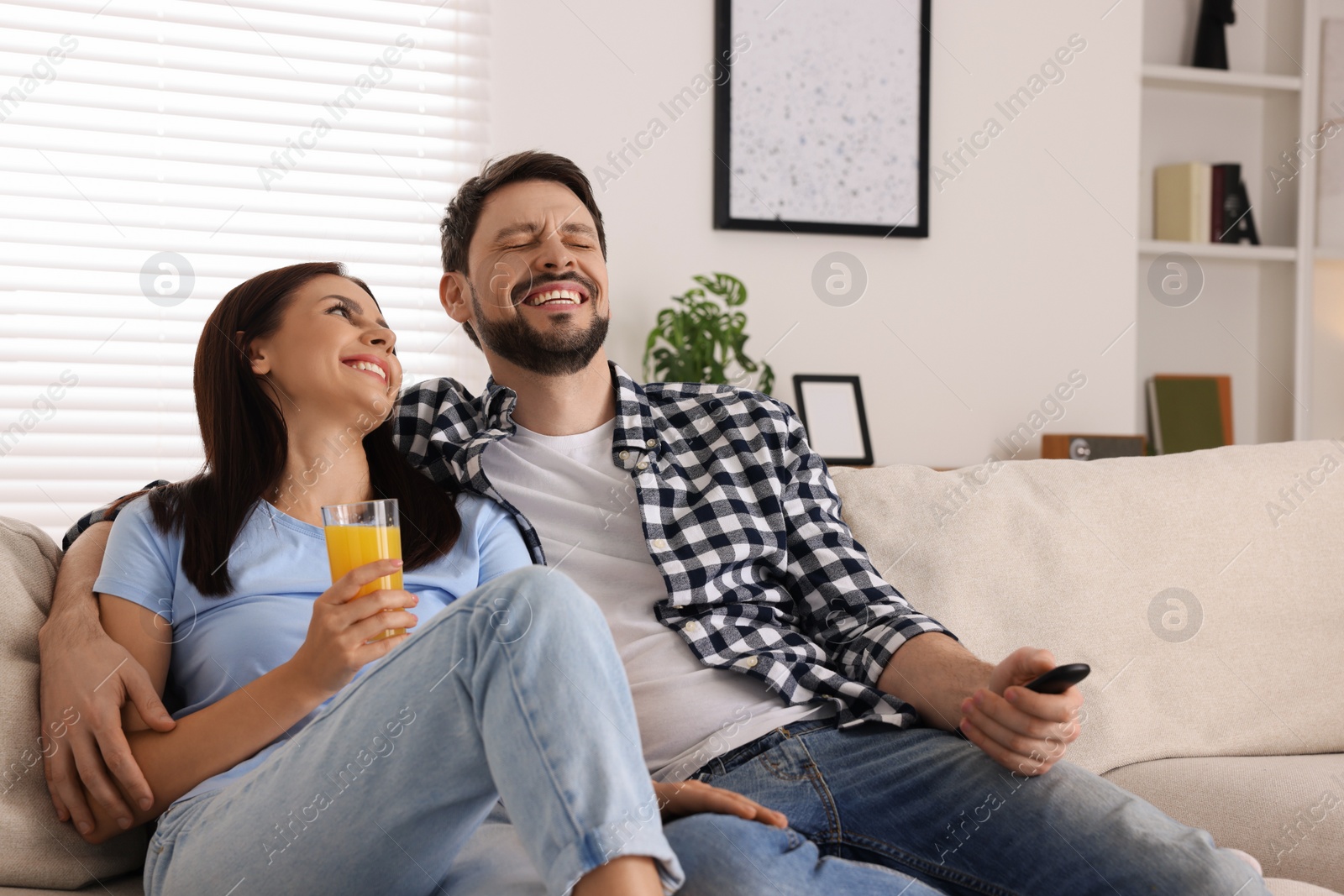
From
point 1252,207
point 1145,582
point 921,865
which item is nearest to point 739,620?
point 921,865

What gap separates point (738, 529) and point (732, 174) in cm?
164

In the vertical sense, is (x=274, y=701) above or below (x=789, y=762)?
above

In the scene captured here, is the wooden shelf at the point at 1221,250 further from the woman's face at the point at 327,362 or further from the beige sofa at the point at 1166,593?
the woman's face at the point at 327,362

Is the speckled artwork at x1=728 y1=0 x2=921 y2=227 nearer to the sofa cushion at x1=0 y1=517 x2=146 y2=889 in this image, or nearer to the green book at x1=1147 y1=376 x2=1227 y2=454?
the green book at x1=1147 y1=376 x2=1227 y2=454

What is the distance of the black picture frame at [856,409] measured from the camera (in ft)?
9.59

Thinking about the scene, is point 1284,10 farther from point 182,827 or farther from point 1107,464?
point 182,827

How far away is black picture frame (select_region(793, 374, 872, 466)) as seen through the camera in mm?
2922

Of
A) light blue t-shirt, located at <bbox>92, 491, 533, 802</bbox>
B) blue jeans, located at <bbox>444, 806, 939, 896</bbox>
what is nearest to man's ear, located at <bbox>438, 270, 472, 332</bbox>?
light blue t-shirt, located at <bbox>92, 491, 533, 802</bbox>

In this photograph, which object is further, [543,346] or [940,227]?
[940,227]

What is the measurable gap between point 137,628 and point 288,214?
1.72 meters

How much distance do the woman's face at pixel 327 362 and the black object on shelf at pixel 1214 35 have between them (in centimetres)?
332

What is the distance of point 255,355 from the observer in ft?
4.79

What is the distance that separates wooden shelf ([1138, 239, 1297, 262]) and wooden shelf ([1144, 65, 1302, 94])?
0.53 metres

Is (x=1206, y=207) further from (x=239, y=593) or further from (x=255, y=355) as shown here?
(x=239, y=593)
